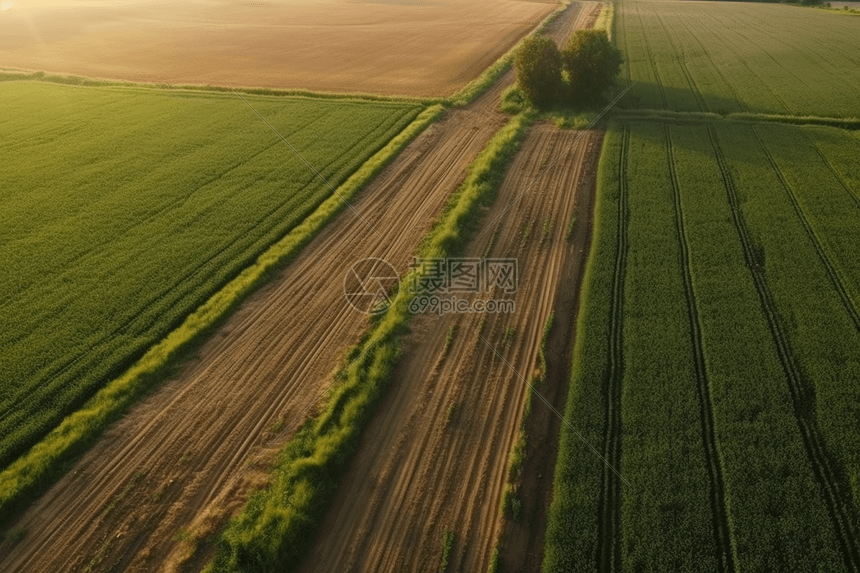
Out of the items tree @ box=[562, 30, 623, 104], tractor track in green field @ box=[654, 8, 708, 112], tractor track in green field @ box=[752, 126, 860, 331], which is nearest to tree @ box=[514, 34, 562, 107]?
tree @ box=[562, 30, 623, 104]

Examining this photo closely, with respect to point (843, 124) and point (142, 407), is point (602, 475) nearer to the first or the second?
point (142, 407)

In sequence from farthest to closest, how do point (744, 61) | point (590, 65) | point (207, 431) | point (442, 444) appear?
point (744, 61) < point (590, 65) < point (207, 431) < point (442, 444)

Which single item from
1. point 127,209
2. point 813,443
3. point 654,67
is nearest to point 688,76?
point 654,67

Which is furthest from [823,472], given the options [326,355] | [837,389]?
[326,355]

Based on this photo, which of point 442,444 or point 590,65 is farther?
point 590,65

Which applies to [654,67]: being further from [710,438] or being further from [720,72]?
[710,438]

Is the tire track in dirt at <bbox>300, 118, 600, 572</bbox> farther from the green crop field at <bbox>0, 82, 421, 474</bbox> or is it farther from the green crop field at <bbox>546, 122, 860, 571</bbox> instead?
the green crop field at <bbox>0, 82, 421, 474</bbox>

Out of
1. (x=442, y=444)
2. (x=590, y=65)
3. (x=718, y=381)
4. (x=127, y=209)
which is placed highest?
(x=590, y=65)

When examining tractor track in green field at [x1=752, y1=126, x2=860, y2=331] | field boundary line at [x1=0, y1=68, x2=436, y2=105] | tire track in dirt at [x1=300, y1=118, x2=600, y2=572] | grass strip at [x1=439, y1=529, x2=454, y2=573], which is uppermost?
field boundary line at [x1=0, y1=68, x2=436, y2=105]
